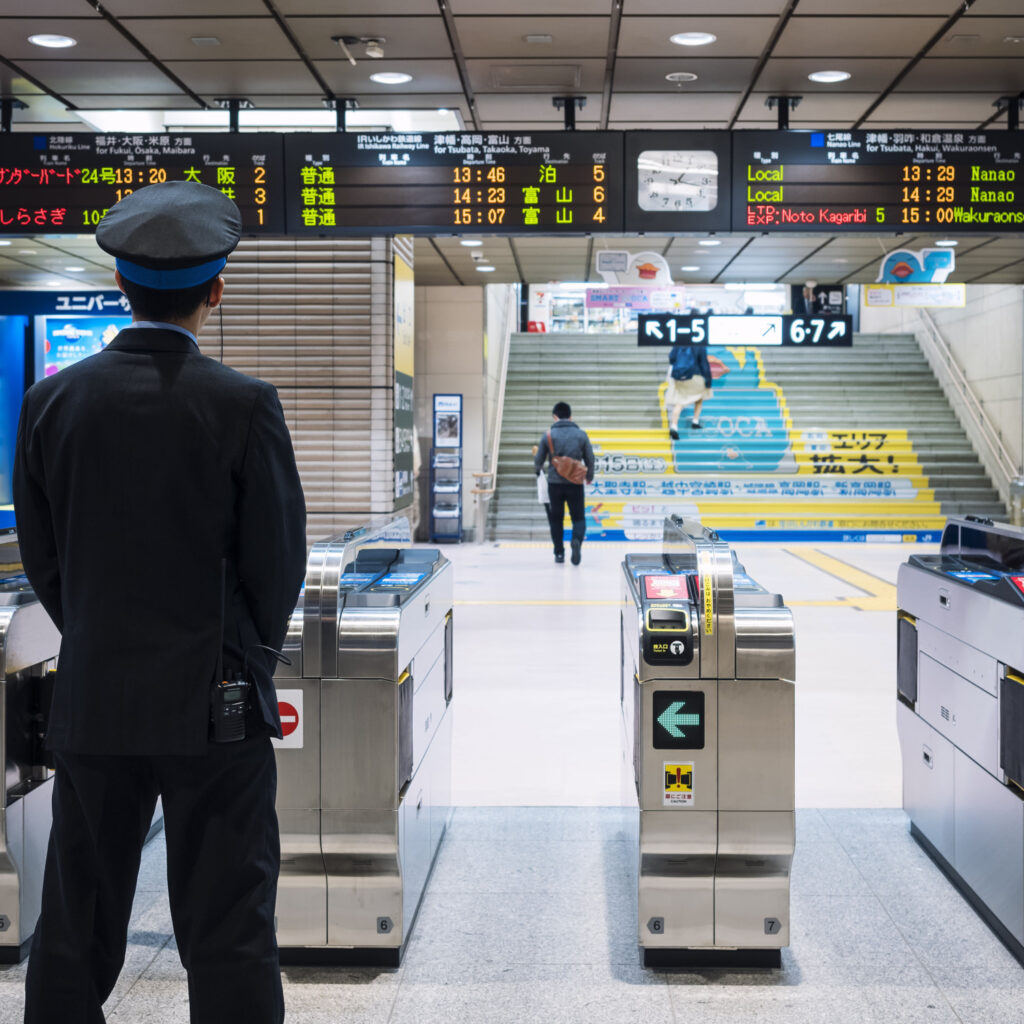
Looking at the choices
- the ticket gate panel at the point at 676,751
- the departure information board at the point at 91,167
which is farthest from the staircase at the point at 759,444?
the ticket gate panel at the point at 676,751

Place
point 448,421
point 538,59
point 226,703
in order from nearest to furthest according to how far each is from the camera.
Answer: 1. point 226,703
2. point 538,59
3. point 448,421

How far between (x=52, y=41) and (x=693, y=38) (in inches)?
121

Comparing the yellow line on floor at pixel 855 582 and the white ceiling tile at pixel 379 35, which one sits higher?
the white ceiling tile at pixel 379 35

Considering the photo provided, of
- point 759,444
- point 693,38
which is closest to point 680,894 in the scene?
point 693,38

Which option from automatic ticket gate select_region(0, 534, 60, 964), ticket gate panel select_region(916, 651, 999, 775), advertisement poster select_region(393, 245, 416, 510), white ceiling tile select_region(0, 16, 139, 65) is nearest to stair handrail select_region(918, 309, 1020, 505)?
advertisement poster select_region(393, 245, 416, 510)

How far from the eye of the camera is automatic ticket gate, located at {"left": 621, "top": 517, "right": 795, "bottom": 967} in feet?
8.87

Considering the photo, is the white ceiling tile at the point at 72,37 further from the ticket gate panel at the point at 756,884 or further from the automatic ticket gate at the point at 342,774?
the ticket gate panel at the point at 756,884

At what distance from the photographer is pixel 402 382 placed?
29.1 feet

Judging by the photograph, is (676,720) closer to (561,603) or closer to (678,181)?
(678,181)

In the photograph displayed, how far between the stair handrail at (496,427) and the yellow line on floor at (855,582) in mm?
3709

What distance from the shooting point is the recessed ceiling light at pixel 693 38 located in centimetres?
531

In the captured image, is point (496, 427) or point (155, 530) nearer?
point (155, 530)

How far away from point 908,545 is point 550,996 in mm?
12384

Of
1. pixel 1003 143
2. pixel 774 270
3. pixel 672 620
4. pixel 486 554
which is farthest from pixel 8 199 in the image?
pixel 774 270
